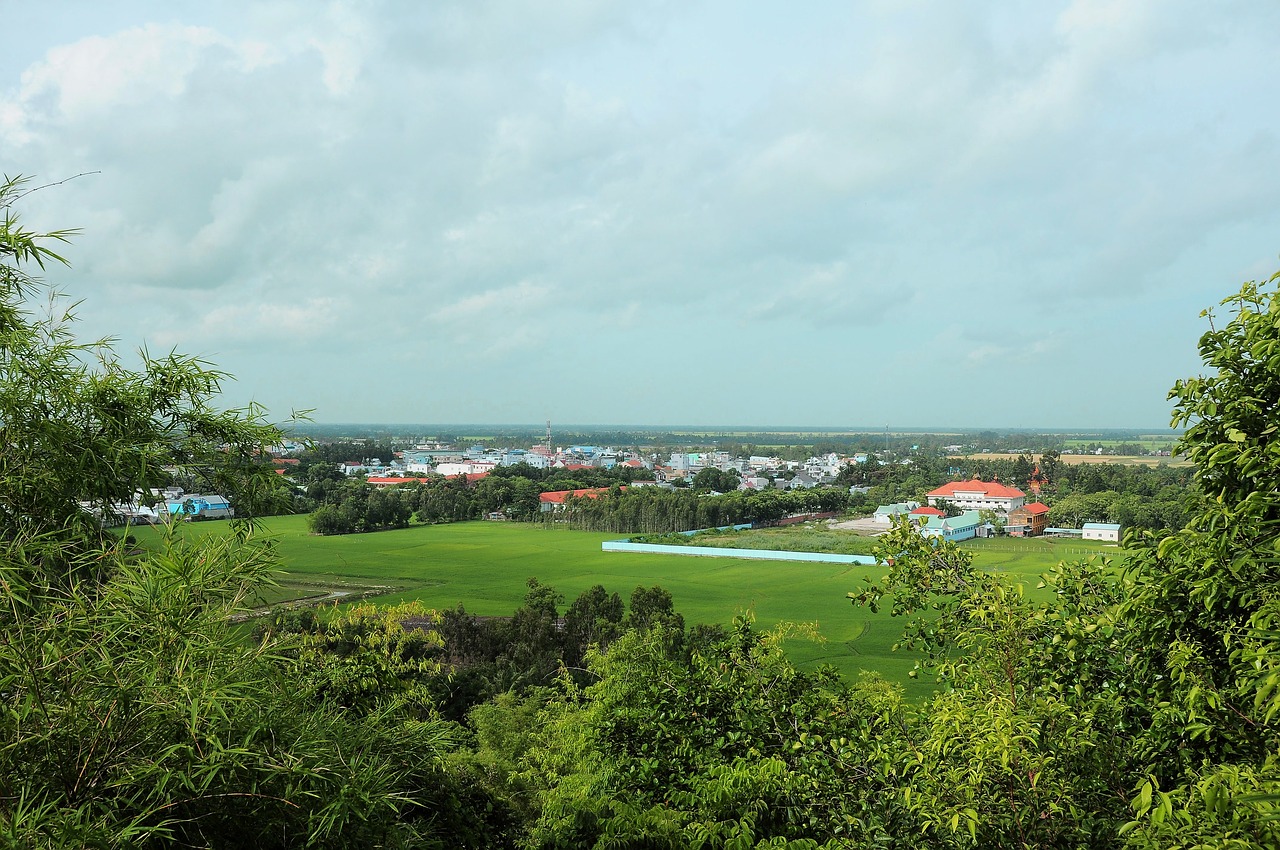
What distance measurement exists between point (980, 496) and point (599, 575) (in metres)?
27.9

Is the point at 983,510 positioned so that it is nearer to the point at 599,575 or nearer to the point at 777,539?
the point at 777,539

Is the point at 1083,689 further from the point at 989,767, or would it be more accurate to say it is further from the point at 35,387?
the point at 35,387

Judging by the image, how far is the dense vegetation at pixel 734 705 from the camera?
7.05 ft

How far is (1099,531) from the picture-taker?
115 ft

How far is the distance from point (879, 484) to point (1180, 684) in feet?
177

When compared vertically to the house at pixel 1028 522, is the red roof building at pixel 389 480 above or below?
above

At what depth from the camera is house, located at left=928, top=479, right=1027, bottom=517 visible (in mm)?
45838

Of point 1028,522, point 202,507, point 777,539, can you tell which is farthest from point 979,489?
point 202,507

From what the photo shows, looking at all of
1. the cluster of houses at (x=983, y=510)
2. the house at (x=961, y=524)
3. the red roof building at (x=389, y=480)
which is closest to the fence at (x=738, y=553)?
the cluster of houses at (x=983, y=510)

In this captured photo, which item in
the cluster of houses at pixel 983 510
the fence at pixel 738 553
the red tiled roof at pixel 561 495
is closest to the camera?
the fence at pixel 738 553

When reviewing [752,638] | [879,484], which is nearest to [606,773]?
[752,638]

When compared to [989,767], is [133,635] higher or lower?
higher

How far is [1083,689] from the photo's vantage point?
3369 mm

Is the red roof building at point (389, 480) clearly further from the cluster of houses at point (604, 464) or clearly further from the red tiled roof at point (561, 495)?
the red tiled roof at point (561, 495)
